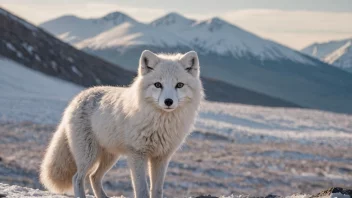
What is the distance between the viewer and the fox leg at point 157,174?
9562 millimetres

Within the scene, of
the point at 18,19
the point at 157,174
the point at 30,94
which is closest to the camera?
the point at 157,174

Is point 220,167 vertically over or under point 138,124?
under

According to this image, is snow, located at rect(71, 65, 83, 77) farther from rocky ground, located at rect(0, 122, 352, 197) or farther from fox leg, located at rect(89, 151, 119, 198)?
fox leg, located at rect(89, 151, 119, 198)

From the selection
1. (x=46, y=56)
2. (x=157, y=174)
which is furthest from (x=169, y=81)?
(x=46, y=56)

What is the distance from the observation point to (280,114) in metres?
62.4

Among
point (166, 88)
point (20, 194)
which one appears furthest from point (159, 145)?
point (20, 194)

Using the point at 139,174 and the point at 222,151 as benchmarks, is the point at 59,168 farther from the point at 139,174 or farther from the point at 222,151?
the point at 222,151

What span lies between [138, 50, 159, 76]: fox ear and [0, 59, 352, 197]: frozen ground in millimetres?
9941

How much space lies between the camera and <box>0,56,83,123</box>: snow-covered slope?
126 feet

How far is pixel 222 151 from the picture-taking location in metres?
32.5

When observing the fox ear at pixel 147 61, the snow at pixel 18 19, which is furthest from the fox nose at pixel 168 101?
the snow at pixel 18 19

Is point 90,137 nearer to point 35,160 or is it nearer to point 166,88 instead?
point 166,88

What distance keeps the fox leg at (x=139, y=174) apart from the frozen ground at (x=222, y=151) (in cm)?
953

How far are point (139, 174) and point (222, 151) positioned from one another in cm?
2361
